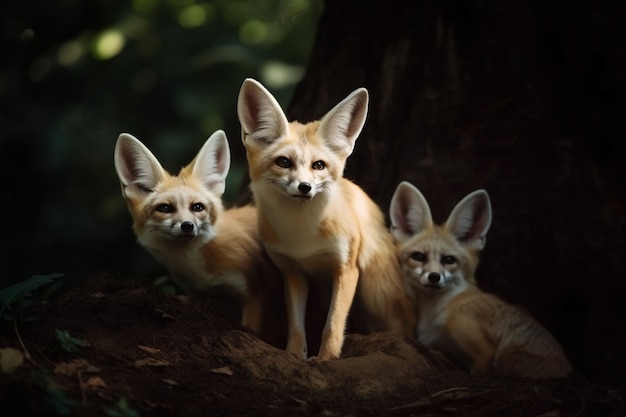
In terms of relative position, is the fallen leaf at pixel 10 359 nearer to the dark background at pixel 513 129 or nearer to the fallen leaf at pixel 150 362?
the fallen leaf at pixel 150 362

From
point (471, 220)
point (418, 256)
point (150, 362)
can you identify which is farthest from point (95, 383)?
point (471, 220)

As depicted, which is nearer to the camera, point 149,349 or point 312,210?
point 149,349

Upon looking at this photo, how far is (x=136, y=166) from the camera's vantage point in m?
4.98

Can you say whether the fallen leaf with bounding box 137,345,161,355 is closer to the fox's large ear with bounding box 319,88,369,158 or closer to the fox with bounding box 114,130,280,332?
the fox with bounding box 114,130,280,332

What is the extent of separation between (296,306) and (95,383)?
1785 mm

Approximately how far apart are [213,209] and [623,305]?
9.39 feet

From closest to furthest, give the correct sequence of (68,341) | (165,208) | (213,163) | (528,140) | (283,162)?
1. (68,341)
2. (283,162)
3. (165,208)
4. (213,163)
5. (528,140)

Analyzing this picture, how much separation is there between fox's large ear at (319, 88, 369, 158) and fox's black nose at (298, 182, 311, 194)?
0.43 m

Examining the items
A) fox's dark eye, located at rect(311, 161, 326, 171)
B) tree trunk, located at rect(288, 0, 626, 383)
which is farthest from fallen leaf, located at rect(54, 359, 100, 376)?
tree trunk, located at rect(288, 0, 626, 383)

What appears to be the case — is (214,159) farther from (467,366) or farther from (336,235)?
(467,366)

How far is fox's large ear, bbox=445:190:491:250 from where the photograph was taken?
213 inches

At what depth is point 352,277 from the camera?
4965 mm

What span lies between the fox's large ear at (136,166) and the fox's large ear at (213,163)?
0.83 feet

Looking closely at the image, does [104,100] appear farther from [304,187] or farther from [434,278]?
[304,187]
